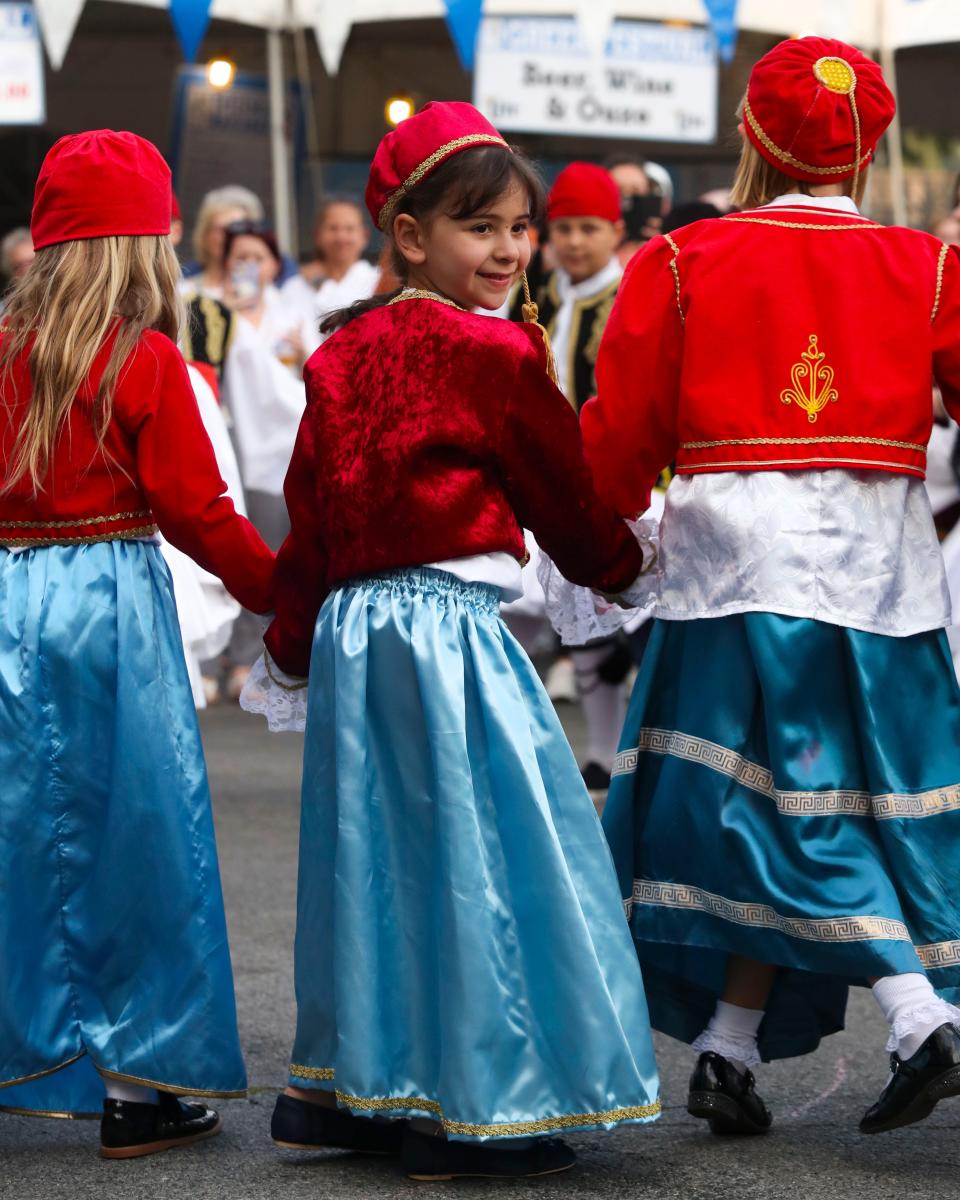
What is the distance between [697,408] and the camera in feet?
11.0

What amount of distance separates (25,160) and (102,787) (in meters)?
10.1

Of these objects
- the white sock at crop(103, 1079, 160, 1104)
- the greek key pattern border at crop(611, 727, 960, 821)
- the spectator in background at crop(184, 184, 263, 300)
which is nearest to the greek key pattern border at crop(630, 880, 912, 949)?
the greek key pattern border at crop(611, 727, 960, 821)

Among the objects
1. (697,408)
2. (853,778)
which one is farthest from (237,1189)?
(697,408)

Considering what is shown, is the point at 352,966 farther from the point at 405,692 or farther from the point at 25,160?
the point at 25,160

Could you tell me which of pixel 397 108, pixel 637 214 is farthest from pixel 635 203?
pixel 397 108

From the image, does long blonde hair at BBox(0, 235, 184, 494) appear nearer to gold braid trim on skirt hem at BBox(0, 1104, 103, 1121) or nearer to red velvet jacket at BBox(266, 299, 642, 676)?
red velvet jacket at BBox(266, 299, 642, 676)

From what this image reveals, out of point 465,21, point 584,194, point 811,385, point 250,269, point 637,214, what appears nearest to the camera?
point 811,385

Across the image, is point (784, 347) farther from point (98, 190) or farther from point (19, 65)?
point (19, 65)

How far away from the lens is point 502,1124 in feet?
9.76

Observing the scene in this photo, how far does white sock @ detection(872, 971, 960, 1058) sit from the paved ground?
211 millimetres

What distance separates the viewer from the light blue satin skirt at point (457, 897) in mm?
3006

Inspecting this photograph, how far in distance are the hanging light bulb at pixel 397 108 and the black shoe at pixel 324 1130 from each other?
8153 mm

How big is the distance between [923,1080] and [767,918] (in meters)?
0.34

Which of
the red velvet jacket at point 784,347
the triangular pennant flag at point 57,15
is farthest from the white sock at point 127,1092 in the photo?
the triangular pennant flag at point 57,15
